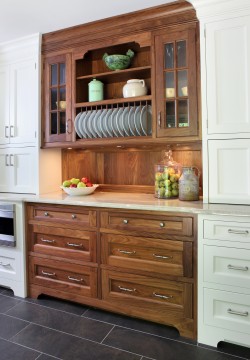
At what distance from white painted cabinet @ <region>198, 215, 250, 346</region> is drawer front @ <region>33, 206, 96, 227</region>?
0.89 m

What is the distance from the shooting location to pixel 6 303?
238cm

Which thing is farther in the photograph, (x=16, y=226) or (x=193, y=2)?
(x=16, y=226)

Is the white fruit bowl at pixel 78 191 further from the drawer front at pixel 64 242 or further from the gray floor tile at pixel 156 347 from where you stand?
the gray floor tile at pixel 156 347

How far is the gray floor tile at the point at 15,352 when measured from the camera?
1.70m

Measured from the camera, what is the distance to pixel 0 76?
9.27ft

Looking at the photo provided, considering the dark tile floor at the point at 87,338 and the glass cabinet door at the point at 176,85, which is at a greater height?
the glass cabinet door at the point at 176,85

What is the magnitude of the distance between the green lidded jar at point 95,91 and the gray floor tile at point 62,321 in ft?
6.24

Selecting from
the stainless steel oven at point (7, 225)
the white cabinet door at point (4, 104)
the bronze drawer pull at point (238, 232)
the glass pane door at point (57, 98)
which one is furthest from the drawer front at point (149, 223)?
the white cabinet door at point (4, 104)

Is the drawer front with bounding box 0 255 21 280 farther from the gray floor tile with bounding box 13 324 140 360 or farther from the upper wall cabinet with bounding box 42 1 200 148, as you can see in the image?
the upper wall cabinet with bounding box 42 1 200 148

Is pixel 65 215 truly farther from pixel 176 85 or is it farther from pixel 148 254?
pixel 176 85

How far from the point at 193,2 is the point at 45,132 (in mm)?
1697

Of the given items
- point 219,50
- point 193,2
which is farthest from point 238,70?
point 193,2

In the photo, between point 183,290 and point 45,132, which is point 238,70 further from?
point 45,132

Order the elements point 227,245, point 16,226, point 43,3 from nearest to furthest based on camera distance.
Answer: point 227,245, point 43,3, point 16,226
